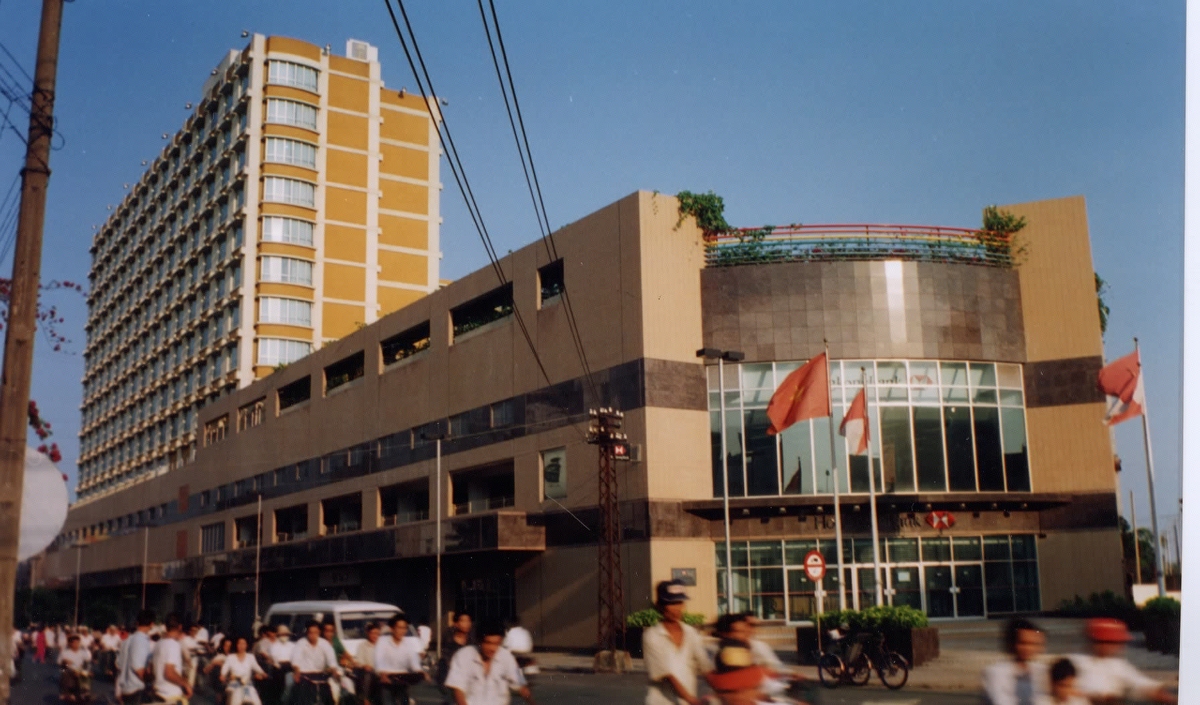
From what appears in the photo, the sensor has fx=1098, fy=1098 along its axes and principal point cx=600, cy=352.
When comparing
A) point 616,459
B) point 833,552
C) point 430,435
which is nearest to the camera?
point 616,459

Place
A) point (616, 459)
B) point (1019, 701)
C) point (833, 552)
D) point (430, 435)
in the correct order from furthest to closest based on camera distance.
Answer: point (430, 435), point (833, 552), point (616, 459), point (1019, 701)

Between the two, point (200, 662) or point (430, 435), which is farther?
point (430, 435)

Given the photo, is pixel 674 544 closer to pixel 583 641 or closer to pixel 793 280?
pixel 583 641

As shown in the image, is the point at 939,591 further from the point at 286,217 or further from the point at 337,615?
the point at 286,217

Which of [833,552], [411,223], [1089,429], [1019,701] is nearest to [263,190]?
[411,223]

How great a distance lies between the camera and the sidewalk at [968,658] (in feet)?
54.3

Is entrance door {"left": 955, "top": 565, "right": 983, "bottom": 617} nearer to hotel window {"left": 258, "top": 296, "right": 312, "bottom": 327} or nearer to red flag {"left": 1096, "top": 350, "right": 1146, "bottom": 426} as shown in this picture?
red flag {"left": 1096, "top": 350, "right": 1146, "bottom": 426}

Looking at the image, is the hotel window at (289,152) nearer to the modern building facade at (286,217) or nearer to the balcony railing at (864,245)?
the modern building facade at (286,217)

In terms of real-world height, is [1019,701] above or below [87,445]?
below

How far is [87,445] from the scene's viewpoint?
3269cm

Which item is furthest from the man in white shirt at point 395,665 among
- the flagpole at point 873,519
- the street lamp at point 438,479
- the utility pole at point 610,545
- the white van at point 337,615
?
the street lamp at point 438,479

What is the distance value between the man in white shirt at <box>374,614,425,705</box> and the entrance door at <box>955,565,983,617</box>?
24.8 m

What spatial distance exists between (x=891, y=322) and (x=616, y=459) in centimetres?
995

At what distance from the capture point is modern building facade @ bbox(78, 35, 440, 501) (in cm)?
5818
